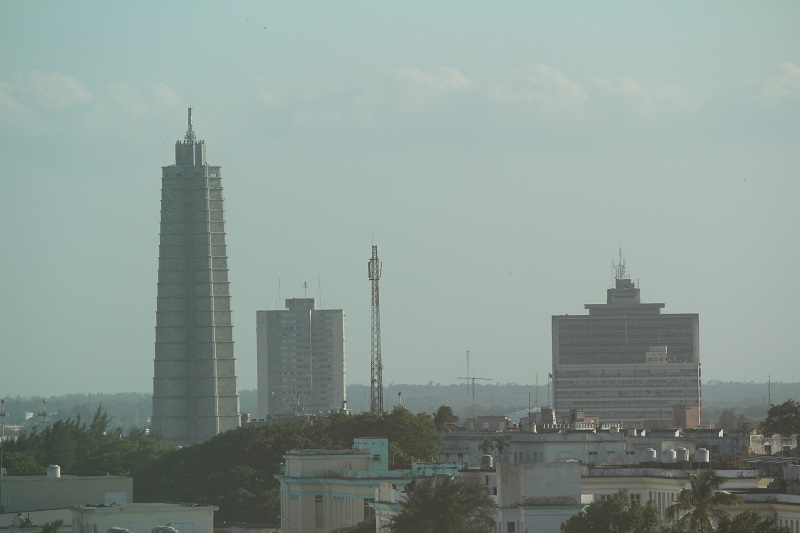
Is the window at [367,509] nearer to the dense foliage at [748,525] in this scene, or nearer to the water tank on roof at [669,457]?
the water tank on roof at [669,457]

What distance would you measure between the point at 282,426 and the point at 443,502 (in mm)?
84256

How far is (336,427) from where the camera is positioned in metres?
165

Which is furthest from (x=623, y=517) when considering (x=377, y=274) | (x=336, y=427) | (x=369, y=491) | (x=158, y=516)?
(x=377, y=274)

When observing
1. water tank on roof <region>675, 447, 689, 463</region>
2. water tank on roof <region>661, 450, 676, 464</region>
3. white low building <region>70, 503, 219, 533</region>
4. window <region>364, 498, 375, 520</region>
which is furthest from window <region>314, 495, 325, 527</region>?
white low building <region>70, 503, 219, 533</region>

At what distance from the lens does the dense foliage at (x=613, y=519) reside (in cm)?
8125

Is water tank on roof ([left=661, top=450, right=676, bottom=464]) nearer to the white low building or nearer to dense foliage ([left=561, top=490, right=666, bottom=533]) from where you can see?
dense foliage ([left=561, top=490, right=666, bottom=533])

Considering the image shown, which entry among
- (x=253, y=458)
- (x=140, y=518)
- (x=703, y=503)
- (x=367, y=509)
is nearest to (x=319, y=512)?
(x=367, y=509)

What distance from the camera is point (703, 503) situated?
3226 inches

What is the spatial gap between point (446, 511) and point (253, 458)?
76799mm

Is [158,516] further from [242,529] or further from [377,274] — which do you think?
[377,274]

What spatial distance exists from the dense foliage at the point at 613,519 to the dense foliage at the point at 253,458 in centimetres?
6051

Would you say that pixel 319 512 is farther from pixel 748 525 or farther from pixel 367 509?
pixel 748 525

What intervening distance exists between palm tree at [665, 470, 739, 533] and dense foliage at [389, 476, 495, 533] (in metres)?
6.82

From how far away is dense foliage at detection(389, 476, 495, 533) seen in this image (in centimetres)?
8081
